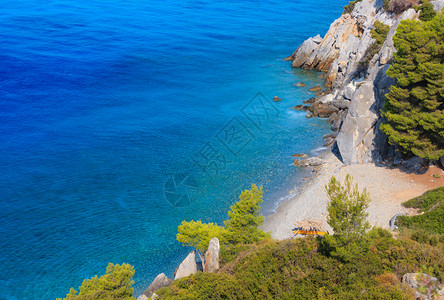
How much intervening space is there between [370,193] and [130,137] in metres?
38.1

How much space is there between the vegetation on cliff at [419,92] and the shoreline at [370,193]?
10.5ft

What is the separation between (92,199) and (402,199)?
36353 millimetres

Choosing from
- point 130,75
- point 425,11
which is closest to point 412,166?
point 425,11

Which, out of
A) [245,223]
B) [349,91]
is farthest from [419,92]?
[245,223]

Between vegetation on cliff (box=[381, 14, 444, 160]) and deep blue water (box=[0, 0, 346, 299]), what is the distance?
47.6 feet

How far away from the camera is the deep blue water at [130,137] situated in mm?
41625

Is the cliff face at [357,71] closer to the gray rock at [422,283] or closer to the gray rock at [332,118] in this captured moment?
the gray rock at [332,118]

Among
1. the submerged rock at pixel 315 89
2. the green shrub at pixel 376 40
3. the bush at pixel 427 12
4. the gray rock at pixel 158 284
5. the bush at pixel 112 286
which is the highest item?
the bush at pixel 427 12

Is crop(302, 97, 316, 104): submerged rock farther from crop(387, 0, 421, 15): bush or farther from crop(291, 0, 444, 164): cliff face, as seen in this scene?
crop(387, 0, 421, 15): bush

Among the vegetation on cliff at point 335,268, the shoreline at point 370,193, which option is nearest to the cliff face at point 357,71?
the shoreline at point 370,193

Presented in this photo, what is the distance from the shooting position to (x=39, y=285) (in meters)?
36.9

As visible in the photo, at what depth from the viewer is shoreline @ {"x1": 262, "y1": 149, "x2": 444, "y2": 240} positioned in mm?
39969

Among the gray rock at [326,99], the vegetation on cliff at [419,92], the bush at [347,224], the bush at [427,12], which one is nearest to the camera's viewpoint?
the bush at [347,224]

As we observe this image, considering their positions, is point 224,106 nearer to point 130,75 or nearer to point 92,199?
point 130,75
